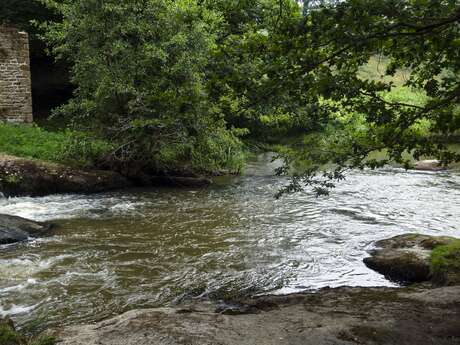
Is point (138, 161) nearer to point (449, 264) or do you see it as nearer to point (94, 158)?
point (94, 158)

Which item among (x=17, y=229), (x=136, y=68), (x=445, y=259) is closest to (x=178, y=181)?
(x=136, y=68)

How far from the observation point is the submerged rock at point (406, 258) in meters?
7.25

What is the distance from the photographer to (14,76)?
57.6ft

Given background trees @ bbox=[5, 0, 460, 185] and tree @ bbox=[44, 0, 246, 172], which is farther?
tree @ bbox=[44, 0, 246, 172]

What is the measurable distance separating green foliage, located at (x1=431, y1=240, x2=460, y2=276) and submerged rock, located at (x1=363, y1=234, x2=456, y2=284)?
151mm

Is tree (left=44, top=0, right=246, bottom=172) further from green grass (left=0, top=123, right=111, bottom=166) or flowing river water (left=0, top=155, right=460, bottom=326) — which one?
flowing river water (left=0, top=155, right=460, bottom=326)

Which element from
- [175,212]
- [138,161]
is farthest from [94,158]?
[175,212]

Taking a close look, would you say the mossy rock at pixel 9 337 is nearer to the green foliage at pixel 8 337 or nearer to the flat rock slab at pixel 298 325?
the green foliage at pixel 8 337

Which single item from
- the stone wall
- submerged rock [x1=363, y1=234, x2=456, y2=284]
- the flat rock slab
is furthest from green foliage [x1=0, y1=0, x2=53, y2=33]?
the flat rock slab

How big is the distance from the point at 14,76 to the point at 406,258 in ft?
49.5

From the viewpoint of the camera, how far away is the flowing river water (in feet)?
22.1

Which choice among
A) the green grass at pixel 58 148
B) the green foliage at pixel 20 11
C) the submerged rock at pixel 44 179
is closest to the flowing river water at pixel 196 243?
the submerged rock at pixel 44 179

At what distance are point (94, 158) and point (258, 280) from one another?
906 centimetres

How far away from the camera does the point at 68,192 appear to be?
44.7 ft
